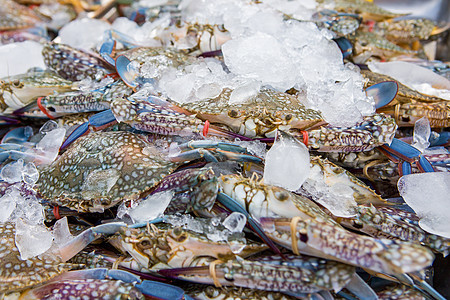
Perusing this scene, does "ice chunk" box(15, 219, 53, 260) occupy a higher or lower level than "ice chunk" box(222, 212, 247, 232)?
lower

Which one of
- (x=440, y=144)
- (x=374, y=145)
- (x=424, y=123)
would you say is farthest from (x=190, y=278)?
(x=440, y=144)

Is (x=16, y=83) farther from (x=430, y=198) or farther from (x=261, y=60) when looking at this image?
(x=430, y=198)

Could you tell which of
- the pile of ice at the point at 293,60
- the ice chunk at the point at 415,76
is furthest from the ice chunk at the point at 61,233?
the ice chunk at the point at 415,76

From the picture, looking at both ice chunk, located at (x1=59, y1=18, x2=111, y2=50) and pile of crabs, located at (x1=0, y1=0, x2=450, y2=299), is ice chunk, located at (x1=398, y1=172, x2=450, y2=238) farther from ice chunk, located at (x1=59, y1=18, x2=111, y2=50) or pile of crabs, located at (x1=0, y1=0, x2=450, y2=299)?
ice chunk, located at (x1=59, y1=18, x2=111, y2=50)

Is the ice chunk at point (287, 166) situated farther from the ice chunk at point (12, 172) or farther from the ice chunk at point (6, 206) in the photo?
the ice chunk at point (12, 172)

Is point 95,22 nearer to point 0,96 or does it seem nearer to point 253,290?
point 0,96

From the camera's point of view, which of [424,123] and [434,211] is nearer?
[434,211]

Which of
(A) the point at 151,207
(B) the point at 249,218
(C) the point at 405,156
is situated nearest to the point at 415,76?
(C) the point at 405,156

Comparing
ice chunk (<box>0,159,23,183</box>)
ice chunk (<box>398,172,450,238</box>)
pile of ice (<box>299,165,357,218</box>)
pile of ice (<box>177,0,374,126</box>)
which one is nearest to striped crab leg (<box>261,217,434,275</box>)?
pile of ice (<box>299,165,357,218</box>)
